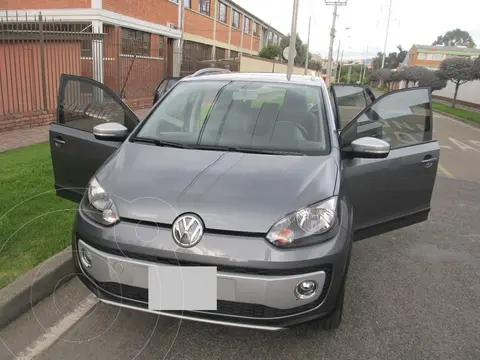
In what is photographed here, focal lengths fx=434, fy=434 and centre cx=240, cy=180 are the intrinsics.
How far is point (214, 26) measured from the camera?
34.2 metres

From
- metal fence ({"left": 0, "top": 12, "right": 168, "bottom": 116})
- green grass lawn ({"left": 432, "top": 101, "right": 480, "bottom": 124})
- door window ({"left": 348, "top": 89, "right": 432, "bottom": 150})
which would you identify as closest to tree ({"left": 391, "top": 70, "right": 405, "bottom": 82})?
green grass lawn ({"left": 432, "top": 101, "right": 480, "bottom": 124})

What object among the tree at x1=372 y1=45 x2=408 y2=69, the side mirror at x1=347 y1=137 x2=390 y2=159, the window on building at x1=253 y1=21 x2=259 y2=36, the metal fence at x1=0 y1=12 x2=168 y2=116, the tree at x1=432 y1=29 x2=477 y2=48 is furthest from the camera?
the tree at x1=432 y1=29 x2=477 y2=48

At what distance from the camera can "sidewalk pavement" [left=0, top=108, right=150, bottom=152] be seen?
771 centimetres

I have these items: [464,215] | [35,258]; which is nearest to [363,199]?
[35,258]

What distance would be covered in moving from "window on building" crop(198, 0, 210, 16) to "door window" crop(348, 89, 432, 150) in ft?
95.9

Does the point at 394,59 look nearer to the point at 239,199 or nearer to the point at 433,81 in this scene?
the point at 433,81

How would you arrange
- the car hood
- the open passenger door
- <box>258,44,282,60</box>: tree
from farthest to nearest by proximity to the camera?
<box>258,44,282,60</box>: tree → the open passenger door → the car hood

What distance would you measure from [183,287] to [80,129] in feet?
7.04

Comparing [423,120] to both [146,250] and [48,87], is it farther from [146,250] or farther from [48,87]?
[48,87]

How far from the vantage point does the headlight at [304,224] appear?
233 centimetres

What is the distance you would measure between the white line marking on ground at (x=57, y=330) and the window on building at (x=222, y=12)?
3535 cm

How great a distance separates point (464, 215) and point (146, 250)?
4842mm

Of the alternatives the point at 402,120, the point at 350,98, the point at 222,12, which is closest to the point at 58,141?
the point at 402,120

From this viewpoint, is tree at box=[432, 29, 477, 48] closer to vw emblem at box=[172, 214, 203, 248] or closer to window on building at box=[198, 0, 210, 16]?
window on building at box=[198, 0, 210, 16]
